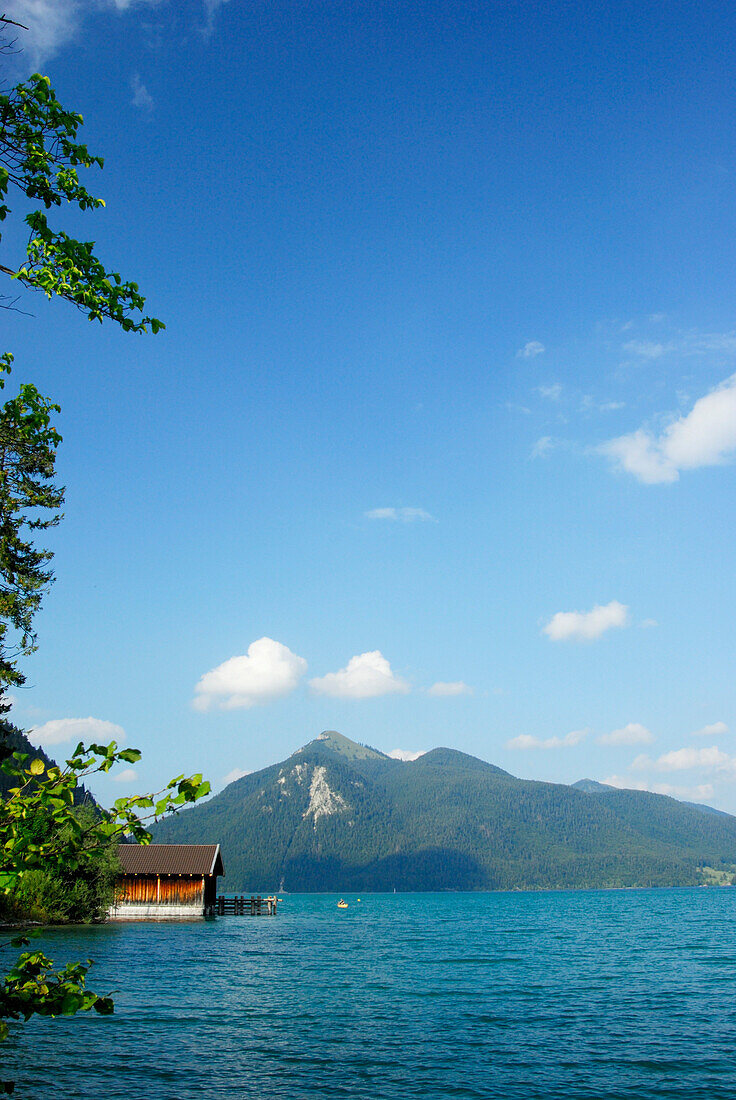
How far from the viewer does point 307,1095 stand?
16.2m

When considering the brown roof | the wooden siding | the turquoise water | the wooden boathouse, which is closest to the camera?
the turquoise water

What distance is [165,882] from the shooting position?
68.5 meters

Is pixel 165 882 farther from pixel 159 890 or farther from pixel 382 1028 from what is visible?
pixel 382 1028

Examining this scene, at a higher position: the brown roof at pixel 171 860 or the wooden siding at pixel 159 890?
the brown roof at pixel 171 860

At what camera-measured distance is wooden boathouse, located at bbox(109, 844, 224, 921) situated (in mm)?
66812

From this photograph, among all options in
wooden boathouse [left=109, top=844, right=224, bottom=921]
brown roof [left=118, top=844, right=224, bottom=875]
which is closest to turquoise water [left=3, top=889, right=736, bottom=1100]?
wooden boathouse [left=109, top=844, right=224, bottom=921]

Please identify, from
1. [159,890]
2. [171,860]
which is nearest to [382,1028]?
[159,890]

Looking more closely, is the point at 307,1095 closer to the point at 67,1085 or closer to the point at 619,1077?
the point at 67,1085

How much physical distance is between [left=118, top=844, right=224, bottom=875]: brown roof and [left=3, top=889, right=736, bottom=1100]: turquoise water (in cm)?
1972

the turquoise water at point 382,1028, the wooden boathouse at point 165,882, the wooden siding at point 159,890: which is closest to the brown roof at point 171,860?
the wooden boathouse at point 165,882

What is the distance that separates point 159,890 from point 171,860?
2762 millimetres

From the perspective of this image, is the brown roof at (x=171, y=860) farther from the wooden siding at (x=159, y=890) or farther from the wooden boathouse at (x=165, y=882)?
the wooden siding at (x=159, y=890)

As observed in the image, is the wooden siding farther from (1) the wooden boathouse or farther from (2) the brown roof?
(2) the brown roof

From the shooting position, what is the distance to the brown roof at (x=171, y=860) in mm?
68250
